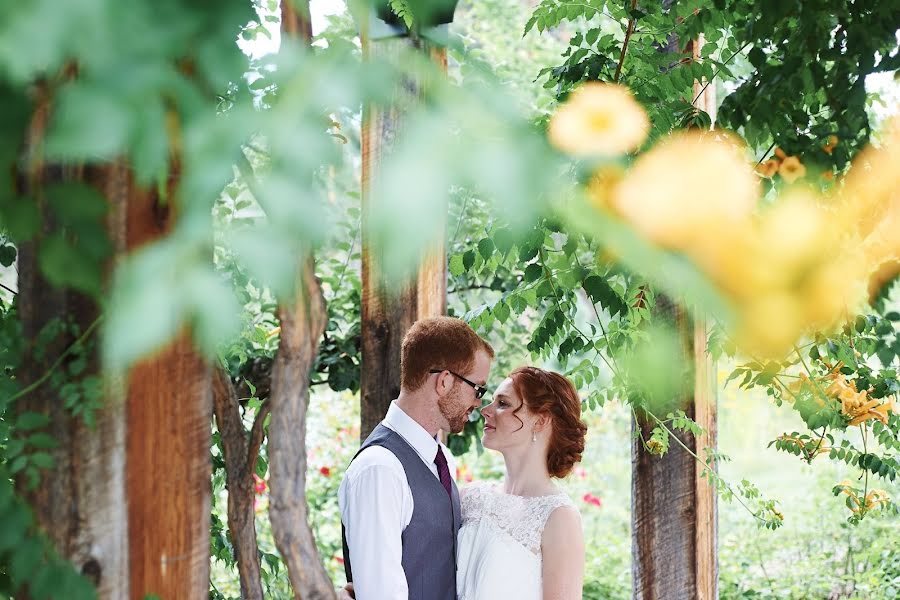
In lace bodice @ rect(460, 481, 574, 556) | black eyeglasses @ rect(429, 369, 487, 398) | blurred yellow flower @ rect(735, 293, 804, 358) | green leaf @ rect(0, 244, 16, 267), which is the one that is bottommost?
blurred yellow flower @ rect(735, 293, 804, 358)

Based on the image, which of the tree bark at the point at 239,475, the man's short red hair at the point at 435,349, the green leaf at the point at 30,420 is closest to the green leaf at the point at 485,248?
the man's short red hair at the point at 435,349

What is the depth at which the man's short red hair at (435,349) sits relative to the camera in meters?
1.79

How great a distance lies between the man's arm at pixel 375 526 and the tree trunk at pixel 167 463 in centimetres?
75

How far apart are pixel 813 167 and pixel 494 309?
0.87 meters

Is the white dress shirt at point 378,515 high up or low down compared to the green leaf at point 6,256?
down

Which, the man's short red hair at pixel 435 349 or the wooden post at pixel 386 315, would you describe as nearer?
the man's short red hair at pixel 435 349

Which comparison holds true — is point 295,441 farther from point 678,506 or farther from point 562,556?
point 678,506

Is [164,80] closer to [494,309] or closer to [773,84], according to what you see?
[773,84]

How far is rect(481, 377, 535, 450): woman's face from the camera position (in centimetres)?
211

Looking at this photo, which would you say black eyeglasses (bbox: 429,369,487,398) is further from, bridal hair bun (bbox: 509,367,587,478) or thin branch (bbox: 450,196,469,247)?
thin branch (bbox: 450,196,469,247)

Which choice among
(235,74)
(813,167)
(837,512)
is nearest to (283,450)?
(235,74)

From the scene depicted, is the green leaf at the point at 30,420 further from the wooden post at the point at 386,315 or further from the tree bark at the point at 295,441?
the wooden post at the point at 386,315

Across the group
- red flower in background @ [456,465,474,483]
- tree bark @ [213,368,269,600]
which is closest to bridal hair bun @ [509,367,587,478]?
tree bark @ [213,368,269,600]

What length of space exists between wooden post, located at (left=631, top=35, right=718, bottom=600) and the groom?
25.5 inches
